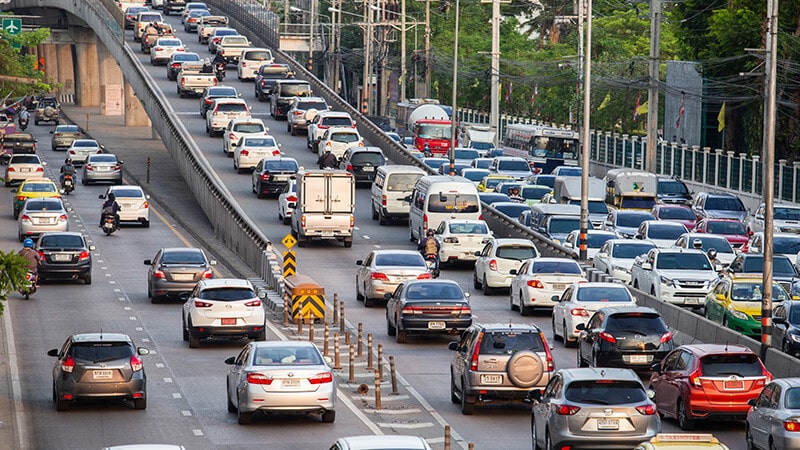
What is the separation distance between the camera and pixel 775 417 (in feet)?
74.4

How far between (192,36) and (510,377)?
305ft

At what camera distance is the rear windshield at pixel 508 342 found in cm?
2748

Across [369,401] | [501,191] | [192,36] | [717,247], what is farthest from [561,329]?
[192,36]

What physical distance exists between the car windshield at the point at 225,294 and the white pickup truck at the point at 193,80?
180 ft

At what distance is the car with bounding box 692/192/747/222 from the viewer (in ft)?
196

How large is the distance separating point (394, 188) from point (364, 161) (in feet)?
25.9

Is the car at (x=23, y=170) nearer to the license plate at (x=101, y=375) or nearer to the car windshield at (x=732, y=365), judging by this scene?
the license plate at (x=101, y=375)

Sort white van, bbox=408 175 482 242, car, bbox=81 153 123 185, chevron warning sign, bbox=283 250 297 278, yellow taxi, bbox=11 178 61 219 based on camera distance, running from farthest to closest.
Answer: car, bbox=81 153 123 185
yellow taxi, bbox=11 178 61 219
white van, bbox=408 175 482 242
chevron warning sign, bbox=283 250 297 278

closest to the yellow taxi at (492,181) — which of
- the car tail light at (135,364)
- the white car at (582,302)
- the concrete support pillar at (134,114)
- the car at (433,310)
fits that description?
the white car at (582,302)

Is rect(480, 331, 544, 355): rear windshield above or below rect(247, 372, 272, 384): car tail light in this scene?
above

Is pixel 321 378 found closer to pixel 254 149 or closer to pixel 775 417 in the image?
pixel 775 417

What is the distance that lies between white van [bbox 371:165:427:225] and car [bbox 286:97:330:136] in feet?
70.1

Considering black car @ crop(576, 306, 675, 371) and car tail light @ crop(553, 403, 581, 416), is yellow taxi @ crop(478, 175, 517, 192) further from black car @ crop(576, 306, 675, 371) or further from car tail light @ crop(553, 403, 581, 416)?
car tail light @ crop(553, 403, 581, 416)

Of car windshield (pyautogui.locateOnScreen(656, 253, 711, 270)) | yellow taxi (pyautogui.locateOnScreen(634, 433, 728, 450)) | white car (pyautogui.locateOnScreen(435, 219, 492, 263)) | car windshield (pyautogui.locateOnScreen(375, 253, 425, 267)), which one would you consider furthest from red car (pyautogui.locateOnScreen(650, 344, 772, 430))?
white car (pyautogui.locateOnScreen(435, 219, 492, 263))
